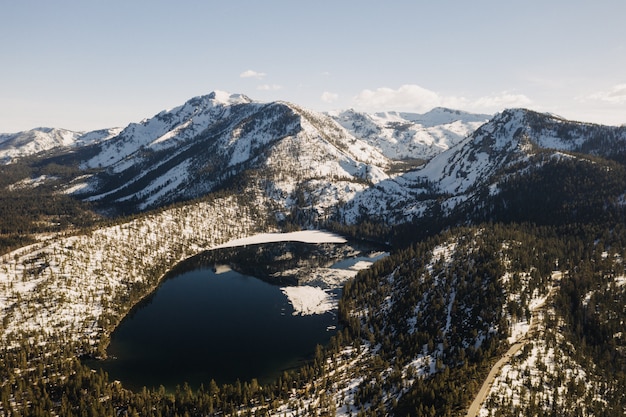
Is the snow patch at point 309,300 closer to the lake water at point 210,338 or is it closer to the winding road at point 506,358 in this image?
the lake water at point 210,338

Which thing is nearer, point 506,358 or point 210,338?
point 506,358

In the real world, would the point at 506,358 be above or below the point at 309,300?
below

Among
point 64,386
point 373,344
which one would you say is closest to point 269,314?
point 373,344

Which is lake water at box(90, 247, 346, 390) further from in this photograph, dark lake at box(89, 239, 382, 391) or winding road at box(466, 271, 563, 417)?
winding road at box(466, 271, 563, 417)

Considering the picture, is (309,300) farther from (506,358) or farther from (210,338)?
(506,358)

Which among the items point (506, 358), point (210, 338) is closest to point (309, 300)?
point (210, 338)

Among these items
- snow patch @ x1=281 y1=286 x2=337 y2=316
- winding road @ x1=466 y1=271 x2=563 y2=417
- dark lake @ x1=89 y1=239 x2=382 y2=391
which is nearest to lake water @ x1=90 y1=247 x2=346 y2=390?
dark lake @ x1=89 y1=239 x2=382 y2=391

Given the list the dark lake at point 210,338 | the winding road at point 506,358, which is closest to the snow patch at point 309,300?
the dark lake at point 210,338

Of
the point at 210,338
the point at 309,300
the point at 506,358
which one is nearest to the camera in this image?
the point at 506,358

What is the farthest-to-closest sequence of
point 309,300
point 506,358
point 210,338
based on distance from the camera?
point 309,300, point 210,338, point 506,358
